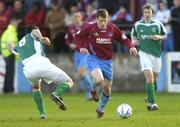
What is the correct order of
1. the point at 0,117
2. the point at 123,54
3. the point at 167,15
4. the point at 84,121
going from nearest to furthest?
1. the point at 84,121
2. the point at 0,117
3. the point at 167,15
4. the point at 123,54

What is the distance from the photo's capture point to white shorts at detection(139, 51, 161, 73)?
18188mm

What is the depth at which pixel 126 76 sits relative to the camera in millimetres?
26969

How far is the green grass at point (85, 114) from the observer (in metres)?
14.1

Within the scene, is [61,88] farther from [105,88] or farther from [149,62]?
[149,62]

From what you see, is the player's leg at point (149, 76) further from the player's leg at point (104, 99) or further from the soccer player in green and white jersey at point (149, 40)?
the player's leg at point (104, 99)

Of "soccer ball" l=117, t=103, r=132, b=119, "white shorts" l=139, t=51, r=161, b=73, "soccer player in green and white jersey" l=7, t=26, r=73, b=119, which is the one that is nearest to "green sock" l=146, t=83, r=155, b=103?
"white shorts" l=139, t=51, r=161, b=73

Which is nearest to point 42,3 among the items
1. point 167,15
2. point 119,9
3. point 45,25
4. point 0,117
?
point 45,25

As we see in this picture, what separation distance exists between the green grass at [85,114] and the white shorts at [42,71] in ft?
2.96

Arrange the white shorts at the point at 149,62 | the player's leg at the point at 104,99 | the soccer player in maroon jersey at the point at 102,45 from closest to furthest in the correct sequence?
the player's leg at the point at 104,99 → the soccer player in maroon jersey at the point at 102,45 → the white shorts at the point at 149,62

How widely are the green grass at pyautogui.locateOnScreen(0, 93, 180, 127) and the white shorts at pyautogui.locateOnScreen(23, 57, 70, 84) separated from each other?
0.90 metres

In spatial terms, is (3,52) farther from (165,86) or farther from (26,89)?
(165,86)

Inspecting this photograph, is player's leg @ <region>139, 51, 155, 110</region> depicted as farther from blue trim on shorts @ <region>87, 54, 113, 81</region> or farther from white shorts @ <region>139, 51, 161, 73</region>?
blue trim on shorts @ <region>87, 54, 113, 81</region>

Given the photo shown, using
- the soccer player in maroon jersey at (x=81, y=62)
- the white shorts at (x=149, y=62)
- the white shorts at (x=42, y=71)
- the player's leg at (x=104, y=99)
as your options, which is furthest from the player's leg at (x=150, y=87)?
the soccer player in maroon jersey at (x=81, y=62)

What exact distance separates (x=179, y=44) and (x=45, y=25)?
5.19 m
